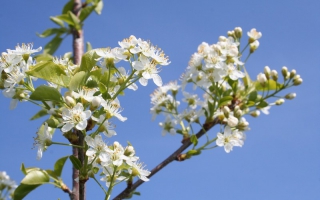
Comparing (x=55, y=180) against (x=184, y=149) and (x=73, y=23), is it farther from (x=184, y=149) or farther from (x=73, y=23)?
(x=73, y=23)

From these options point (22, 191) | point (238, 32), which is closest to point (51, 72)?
point (22, 191)

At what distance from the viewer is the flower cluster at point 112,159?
5.65 feet

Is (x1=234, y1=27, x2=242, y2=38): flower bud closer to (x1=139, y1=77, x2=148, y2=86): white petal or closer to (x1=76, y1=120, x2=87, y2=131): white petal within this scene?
(x1=139, y1=77, x2=148, y2=86): white petal

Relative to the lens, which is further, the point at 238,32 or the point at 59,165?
the point at 238,32

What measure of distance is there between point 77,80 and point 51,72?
0.47 ft

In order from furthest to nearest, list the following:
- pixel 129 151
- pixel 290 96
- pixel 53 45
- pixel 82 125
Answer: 1. pixel 53 45
2. pixel 290 96
3. pixel 129 151
4. pixel 82 125

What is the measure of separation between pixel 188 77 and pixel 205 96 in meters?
0.25

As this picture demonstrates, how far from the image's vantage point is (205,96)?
10.5ft

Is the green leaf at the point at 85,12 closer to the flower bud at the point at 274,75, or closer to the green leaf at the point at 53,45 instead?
the green leaf at the point at 53,45

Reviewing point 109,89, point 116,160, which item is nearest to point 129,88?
point 109,89

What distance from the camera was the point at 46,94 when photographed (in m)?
1.69

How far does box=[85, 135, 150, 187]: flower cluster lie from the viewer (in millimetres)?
1723

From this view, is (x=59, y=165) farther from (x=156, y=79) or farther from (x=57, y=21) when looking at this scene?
(x=57, y=21)

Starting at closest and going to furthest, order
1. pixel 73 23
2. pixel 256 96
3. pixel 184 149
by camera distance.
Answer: pixel 184 149 → pixel 256 96 → pixel 73 23
